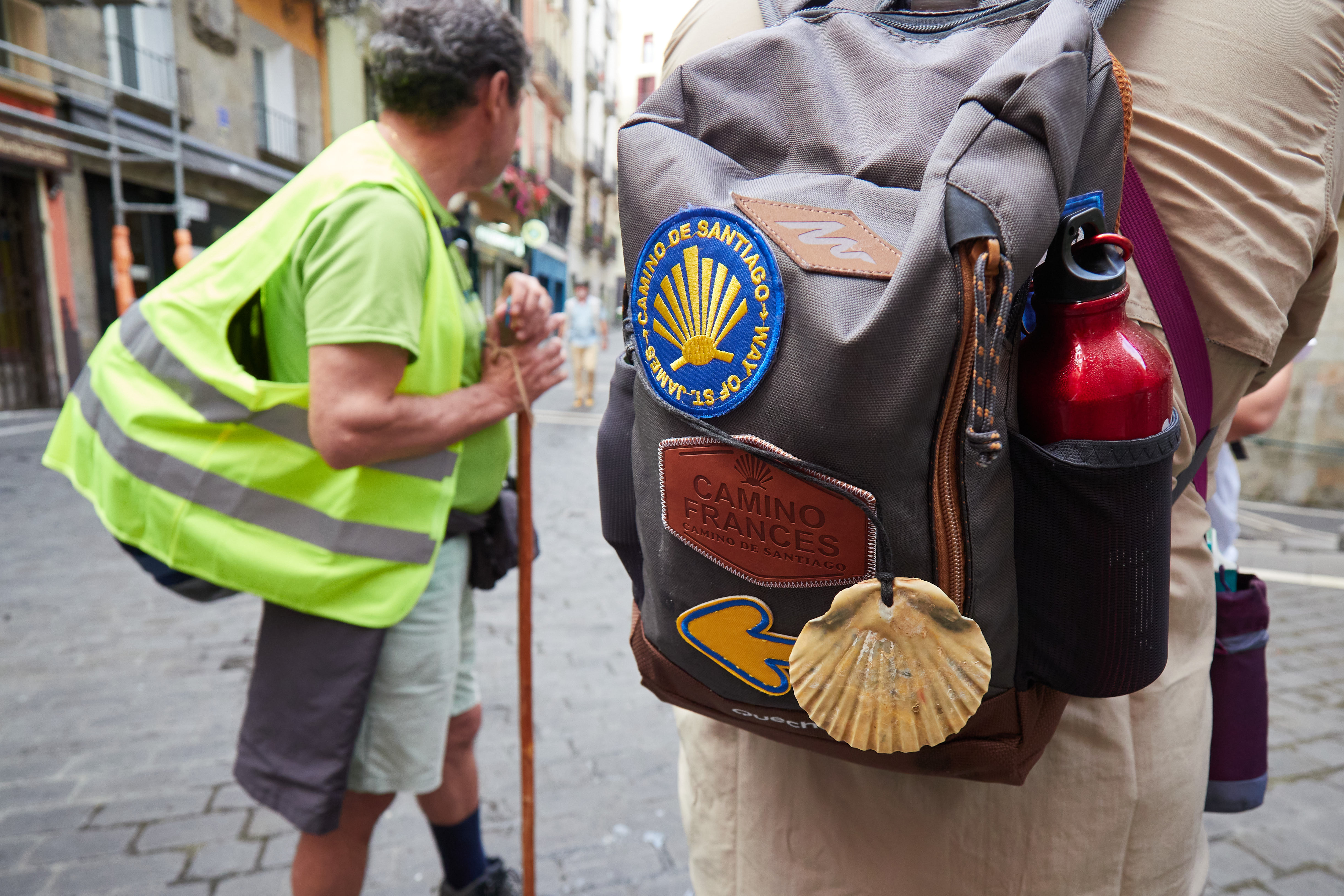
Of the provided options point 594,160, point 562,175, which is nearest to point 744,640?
point 562,175

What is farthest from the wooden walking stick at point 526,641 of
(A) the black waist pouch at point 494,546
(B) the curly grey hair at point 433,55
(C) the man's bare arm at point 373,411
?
(B) the curly grey hair at point 433,55

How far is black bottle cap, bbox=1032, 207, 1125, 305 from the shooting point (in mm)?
722

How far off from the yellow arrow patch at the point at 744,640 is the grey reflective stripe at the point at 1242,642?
950 millimetres

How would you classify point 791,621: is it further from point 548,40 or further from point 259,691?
point 548,40

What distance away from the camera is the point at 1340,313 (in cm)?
827

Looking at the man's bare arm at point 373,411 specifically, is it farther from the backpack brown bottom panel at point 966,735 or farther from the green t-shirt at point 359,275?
the backpack brown bottom panel at point 966,735

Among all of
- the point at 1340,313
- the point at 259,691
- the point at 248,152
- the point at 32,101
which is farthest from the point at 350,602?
the point at 248,152

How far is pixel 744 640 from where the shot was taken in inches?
32.3

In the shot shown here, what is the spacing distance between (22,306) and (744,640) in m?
13.1

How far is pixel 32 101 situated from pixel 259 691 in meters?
12.0

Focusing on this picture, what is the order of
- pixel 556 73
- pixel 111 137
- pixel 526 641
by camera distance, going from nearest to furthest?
pixel 526 641 < pixel 111 137 < pixel 556 73

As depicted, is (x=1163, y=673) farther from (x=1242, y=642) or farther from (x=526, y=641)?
(x=526, y=641)

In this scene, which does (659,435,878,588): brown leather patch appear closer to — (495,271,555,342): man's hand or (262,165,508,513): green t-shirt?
(262,165,508,513): green t-shirt

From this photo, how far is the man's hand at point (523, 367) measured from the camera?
181 centimetres
